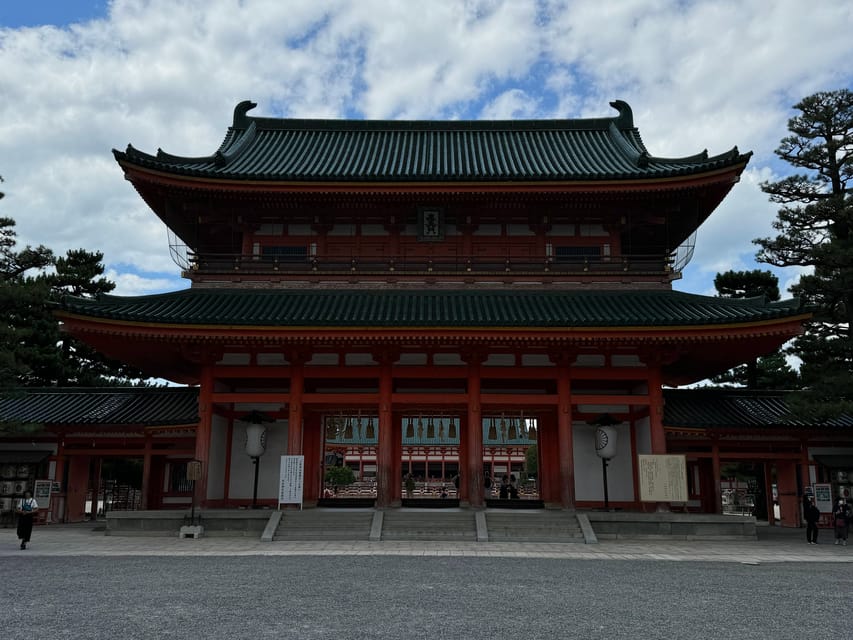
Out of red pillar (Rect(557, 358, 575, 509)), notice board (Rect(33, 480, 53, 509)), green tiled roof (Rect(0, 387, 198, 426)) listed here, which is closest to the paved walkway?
red pillar (Rect(557, 358, 575, 509))

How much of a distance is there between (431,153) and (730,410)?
14.7m

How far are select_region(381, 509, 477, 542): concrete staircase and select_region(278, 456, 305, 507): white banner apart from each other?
272cm

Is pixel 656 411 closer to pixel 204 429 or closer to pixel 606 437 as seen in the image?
pixel 606 437

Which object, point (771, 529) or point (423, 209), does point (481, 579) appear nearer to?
point (423, 209)

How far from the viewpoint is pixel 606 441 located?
20.4m

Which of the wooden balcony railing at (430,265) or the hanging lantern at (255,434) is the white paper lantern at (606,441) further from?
the hanging lantern at (255,434)

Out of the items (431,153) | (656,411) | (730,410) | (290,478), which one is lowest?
(290,478)

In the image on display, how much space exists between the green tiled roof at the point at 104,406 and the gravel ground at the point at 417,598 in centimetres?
871

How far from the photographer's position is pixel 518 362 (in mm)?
21000

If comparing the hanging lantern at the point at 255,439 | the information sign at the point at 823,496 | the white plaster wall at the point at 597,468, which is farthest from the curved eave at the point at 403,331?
the information sign at the point at 823,496

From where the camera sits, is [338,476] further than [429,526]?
Yes

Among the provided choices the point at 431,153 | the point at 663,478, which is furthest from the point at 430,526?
the point at 431,153

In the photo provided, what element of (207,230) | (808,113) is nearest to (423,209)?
(207,230)

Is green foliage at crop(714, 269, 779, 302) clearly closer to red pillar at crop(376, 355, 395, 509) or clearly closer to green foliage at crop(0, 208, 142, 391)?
red pillar at crop(376, 355, 395, 509)
